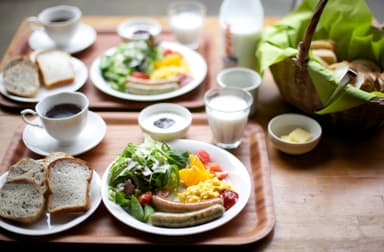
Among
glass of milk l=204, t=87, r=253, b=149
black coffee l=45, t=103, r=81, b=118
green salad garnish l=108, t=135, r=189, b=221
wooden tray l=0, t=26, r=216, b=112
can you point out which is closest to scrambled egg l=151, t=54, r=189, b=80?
wooden tray l=0, t=26, r=216, b=112

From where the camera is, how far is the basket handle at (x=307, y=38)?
63.9 inches

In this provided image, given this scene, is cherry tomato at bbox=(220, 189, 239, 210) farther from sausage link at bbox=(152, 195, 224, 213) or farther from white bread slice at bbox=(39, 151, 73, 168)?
white bread slice at bbox=(39, 151, 73, 168)

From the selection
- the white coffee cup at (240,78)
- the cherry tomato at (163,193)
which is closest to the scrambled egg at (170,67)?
the white coffee cup at (240,78)

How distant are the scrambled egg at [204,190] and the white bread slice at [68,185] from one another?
0.29 metres

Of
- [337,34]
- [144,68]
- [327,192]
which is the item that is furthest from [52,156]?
[337,34]

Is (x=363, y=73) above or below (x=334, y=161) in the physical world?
above

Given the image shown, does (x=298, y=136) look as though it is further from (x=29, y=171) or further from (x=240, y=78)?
(x=29, y=171)

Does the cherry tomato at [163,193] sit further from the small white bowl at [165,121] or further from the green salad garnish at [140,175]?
the small white bowl at [165,121]

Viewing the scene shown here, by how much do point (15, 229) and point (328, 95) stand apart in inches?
43.1

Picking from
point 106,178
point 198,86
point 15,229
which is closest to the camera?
point 15,229

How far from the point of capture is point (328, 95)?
170 cm

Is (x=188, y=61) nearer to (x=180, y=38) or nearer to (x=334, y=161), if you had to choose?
(x=180, y=38)

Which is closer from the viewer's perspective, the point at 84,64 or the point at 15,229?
the point at 15,229

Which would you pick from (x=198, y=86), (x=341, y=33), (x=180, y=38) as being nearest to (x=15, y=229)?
(x=198, y=86)
